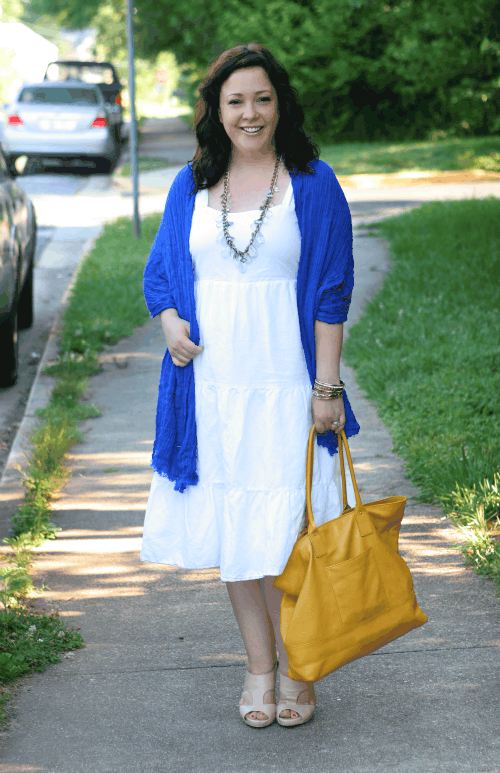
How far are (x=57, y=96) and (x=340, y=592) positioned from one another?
58.5 ft

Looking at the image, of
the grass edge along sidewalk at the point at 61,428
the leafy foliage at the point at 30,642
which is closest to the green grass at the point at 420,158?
the grass edge along sidewalk at the point at 61,428

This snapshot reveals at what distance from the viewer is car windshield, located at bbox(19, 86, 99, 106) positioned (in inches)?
722

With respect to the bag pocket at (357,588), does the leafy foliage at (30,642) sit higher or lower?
lower

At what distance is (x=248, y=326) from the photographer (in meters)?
2.51

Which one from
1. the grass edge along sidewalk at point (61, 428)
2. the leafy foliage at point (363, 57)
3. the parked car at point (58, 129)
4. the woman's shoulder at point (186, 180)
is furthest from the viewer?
the leafy foliage at point (363, 57)

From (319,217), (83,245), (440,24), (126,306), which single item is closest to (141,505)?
(319,217)

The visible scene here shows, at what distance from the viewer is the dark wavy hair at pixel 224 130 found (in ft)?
8.27

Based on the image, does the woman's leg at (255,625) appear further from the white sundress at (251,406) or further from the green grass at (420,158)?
the green grass at (420,158)

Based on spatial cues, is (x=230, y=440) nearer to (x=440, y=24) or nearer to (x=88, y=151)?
(x=440, y=24)

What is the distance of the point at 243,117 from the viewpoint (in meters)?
2.50

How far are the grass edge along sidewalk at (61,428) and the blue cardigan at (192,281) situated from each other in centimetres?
100

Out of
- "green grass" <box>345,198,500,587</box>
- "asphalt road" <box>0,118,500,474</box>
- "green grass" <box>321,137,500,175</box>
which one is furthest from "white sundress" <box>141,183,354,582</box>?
"green grass" <box>321,137,500,175</box>

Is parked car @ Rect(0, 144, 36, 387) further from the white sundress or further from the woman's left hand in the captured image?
the woman's left hand

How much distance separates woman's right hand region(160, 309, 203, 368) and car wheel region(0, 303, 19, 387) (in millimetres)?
4024
